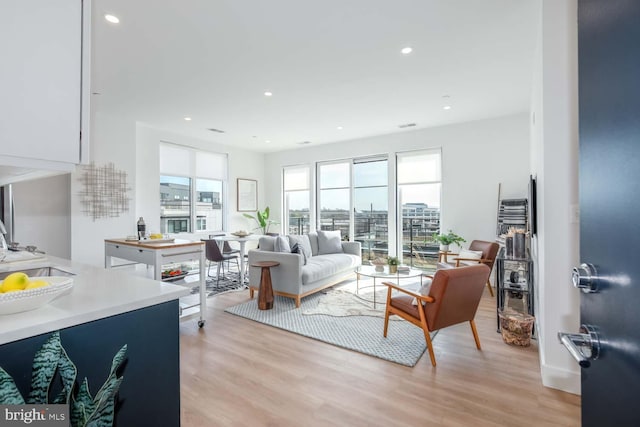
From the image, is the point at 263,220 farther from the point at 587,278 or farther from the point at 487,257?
the point at 587,278

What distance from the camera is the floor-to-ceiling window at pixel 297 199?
770 cm

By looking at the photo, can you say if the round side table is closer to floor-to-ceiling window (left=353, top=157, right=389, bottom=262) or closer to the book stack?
floor-to-ceiling window (left=353, top=157, right=389, bottom=262)

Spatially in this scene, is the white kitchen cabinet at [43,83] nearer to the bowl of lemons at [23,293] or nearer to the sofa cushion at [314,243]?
the bowl of lemons at [23,293]

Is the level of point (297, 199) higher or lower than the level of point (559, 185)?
higher

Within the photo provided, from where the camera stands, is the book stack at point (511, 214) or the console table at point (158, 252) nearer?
the console table at point (158, 252)

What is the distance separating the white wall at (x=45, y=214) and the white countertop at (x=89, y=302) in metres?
3.64

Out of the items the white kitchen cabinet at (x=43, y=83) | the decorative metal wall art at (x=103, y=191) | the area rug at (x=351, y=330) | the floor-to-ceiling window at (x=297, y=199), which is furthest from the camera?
the floor-to-ceiling window at (x=297, y=199)

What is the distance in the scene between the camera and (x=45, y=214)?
185 inches

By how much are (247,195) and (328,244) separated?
324cm

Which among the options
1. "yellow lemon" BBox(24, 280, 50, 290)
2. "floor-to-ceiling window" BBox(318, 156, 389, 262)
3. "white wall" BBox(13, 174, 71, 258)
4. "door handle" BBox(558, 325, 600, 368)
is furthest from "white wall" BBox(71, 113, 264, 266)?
"door handle" BBox(558, 325, 600, 368)

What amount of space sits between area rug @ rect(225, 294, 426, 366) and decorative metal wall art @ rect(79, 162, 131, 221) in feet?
9.77

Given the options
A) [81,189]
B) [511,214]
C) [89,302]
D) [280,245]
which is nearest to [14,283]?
[89,302]

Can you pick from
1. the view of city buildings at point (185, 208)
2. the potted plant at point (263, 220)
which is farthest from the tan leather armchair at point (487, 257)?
the view of city buildings at point (185, 208)

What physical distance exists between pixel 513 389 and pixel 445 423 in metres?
0.70
